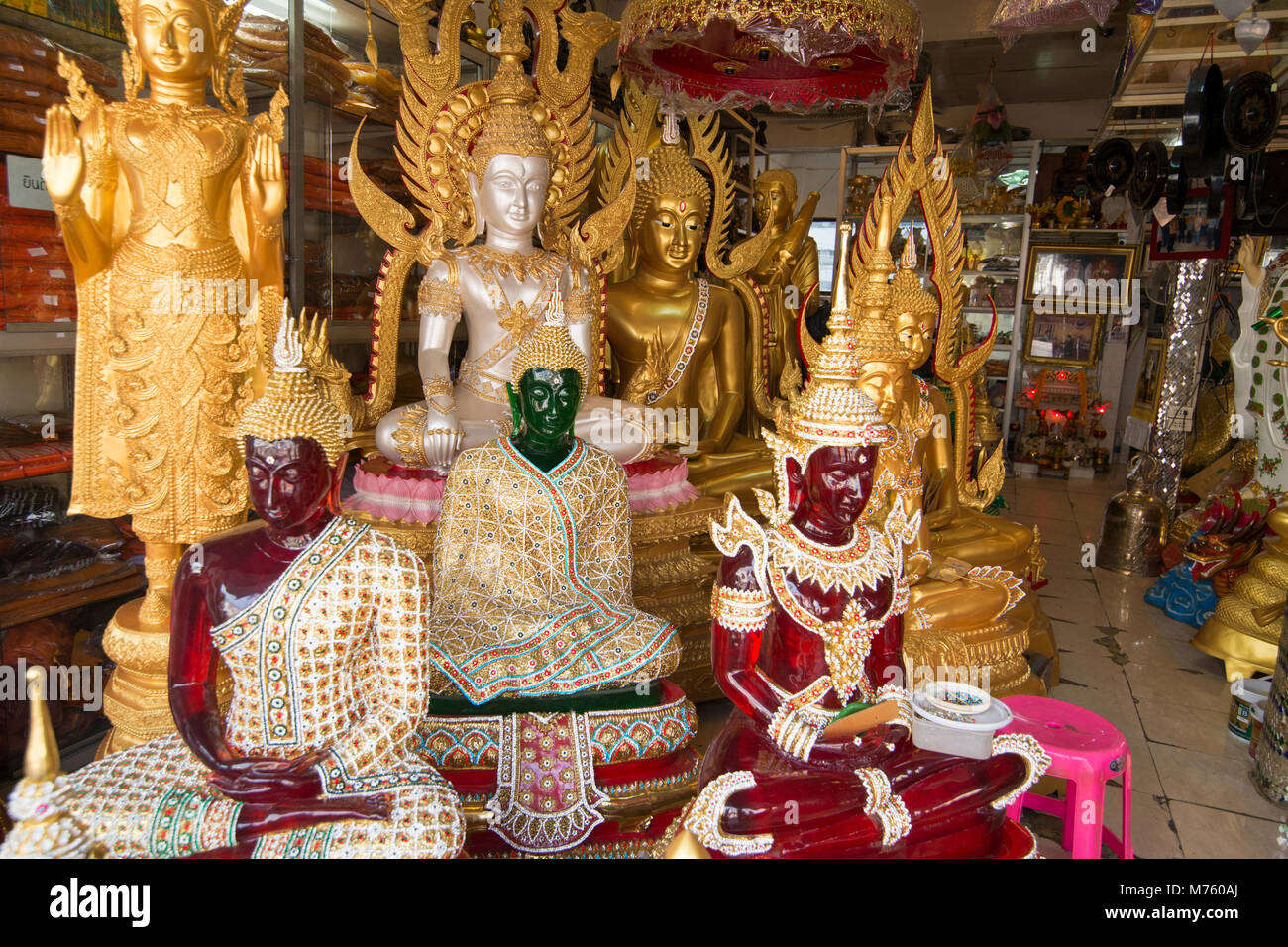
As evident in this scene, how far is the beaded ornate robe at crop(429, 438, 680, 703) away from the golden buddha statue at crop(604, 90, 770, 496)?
1.64 m

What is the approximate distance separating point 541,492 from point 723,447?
7.24ft

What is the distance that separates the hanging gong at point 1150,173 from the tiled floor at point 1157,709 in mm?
2327

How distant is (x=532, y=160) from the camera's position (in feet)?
11.7

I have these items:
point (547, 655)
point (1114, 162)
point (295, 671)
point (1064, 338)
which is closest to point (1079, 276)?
point (1064, 338)

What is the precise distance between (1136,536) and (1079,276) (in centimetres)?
447

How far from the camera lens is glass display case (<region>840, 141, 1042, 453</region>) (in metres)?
8.91

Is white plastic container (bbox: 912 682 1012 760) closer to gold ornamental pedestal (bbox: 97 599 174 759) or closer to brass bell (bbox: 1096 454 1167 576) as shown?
gold ornamental pedestal (bbox: 97 599 174 759)

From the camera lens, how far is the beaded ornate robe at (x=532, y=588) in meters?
2.38

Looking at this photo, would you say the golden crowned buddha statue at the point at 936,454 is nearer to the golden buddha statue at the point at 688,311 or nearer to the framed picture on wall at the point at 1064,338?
the golden buddha statue at the point at 688,311

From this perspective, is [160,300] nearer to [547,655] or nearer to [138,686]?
[138,686]

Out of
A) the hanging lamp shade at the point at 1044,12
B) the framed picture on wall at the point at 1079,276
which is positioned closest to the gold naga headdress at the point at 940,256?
the hanging lamp shade at the point at 1044,12

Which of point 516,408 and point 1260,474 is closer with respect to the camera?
point 516,408

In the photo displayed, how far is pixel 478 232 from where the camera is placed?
3.96 meters

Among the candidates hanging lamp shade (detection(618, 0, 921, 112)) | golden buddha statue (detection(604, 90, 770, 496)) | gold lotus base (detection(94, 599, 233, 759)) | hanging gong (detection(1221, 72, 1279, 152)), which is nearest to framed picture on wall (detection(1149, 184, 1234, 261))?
hanging gong (detection(1221, 72, 1279, 152))
